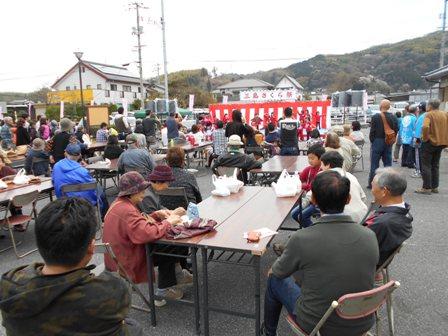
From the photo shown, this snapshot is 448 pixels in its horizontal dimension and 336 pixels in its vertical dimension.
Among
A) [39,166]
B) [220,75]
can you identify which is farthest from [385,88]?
[39,166]

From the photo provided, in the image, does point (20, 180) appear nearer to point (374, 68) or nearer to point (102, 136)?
point (102, 136)

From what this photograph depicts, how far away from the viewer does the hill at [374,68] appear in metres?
66.1

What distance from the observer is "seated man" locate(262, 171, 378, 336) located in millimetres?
1814

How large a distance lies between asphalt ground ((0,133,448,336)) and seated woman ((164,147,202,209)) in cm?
78

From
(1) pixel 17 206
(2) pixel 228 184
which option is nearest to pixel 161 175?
(2) pixel 228 184

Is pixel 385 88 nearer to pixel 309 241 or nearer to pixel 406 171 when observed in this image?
pixel 406 171

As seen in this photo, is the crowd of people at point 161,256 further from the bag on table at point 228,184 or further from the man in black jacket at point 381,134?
the man in black jacket at point 381,134

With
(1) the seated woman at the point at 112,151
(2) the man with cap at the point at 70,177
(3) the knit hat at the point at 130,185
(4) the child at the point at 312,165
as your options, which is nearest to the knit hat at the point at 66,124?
(1) the seated woman at the point at 112,151

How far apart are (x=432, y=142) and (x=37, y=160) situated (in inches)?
285

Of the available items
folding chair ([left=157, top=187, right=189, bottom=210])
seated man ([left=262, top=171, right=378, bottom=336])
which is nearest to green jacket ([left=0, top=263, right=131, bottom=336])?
seated man ([left=262, top=171, right=378, bottom=336])

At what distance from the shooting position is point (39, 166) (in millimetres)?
6855

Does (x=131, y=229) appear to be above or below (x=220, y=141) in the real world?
below

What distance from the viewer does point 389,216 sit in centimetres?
236

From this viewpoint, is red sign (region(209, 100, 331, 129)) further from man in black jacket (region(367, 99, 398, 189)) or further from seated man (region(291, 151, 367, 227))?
seated man (region(291, 151, 367, 227))
